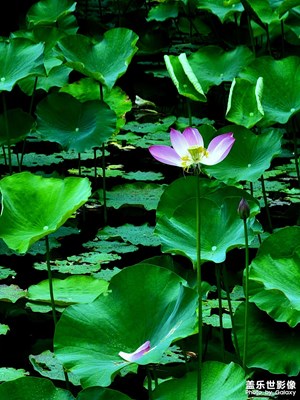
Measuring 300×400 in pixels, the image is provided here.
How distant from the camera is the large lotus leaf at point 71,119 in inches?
104

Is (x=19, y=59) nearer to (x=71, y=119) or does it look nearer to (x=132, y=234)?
(x=71, y=119)

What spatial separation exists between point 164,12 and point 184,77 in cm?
225

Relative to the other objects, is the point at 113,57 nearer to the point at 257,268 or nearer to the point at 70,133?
the point at 70,133

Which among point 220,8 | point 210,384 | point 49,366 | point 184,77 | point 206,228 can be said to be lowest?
point 49,366

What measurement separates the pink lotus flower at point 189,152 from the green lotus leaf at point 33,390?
1.38 ft

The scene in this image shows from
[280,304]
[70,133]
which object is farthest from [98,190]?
[280,304]

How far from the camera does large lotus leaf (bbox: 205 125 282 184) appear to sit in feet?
7.49

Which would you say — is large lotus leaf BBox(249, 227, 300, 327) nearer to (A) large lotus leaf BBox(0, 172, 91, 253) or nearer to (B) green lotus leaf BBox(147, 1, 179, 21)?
(A) large lotus leaf BBox(0, 172, 91, 253)

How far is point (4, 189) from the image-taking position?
195 cm

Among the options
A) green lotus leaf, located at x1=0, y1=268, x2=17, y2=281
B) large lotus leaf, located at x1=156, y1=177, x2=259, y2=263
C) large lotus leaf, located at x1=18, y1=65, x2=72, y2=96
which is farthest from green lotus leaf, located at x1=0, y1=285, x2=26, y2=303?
large lotus leaf, located at x1=18, y1=65, x2=72, y2=96

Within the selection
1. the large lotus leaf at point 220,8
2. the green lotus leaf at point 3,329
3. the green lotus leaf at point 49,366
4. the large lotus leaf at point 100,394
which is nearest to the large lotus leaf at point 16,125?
the green lotus leaf at point 3,329

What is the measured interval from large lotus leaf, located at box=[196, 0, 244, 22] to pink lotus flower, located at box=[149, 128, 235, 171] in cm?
220

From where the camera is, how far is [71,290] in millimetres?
1960

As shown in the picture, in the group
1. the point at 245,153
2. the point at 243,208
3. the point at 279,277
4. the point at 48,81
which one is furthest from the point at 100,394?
the point at 48,81
